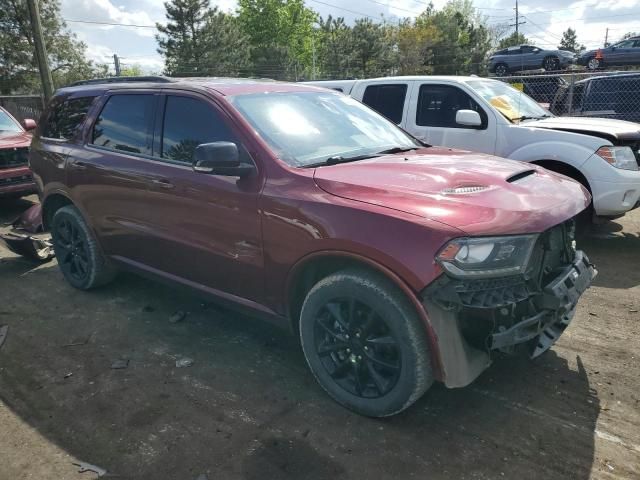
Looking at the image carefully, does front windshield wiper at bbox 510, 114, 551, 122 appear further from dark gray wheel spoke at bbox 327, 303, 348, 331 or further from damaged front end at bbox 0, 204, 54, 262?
damaged front end at bbox 0, 204, 54, 262

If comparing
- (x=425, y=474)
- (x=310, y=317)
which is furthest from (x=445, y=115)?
(x=425, y=474)

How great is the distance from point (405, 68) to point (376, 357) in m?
47.1

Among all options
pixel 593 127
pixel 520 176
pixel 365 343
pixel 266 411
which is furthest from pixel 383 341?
pixel 593 127

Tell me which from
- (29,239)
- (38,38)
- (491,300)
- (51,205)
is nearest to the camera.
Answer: (491,300)

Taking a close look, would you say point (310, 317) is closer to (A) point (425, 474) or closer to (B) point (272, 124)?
(A) point (425, 474)

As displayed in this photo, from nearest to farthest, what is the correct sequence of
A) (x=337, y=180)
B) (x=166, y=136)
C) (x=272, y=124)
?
(x=337, y=180) < (x=272, y=124) < (x=166, y=136)

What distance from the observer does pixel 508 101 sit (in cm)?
643

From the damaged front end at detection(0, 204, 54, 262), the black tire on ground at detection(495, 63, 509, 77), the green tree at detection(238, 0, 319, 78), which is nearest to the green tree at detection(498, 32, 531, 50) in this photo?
the green tree at detection(238, 0, 319, 78)

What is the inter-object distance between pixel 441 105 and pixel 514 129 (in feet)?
3.40

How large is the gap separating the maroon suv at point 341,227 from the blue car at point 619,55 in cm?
2243

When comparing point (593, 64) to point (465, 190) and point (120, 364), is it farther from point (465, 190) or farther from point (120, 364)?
point (120, 364)

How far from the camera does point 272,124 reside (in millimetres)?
3225

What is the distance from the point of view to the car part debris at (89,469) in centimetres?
244

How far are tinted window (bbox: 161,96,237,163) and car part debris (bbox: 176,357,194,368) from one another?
137 centimetres
